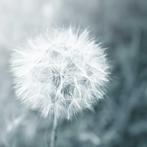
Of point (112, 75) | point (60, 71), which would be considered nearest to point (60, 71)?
point (60, 71)

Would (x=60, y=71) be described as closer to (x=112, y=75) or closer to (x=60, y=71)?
(x=60, y=71)

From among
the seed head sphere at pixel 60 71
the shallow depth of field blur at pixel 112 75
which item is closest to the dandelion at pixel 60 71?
the seed head sphere at pixel 60 71

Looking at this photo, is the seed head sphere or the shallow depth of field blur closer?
the seed head sphere

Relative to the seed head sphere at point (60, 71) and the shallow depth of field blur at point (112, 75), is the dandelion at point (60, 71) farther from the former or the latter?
the shallow depth of field blur at point (112, 75)

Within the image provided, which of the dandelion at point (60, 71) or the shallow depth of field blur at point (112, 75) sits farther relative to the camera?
the shallow depth of field blur at point (112, 75)

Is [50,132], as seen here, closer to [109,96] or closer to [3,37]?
[109,96]

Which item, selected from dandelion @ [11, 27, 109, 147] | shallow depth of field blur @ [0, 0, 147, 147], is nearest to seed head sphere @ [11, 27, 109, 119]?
dandelion @ [11, 27, 109, 147]

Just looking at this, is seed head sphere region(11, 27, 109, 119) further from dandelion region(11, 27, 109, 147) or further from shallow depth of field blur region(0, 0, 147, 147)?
shallow depth of field blur region(0, 0, 147, 147)
